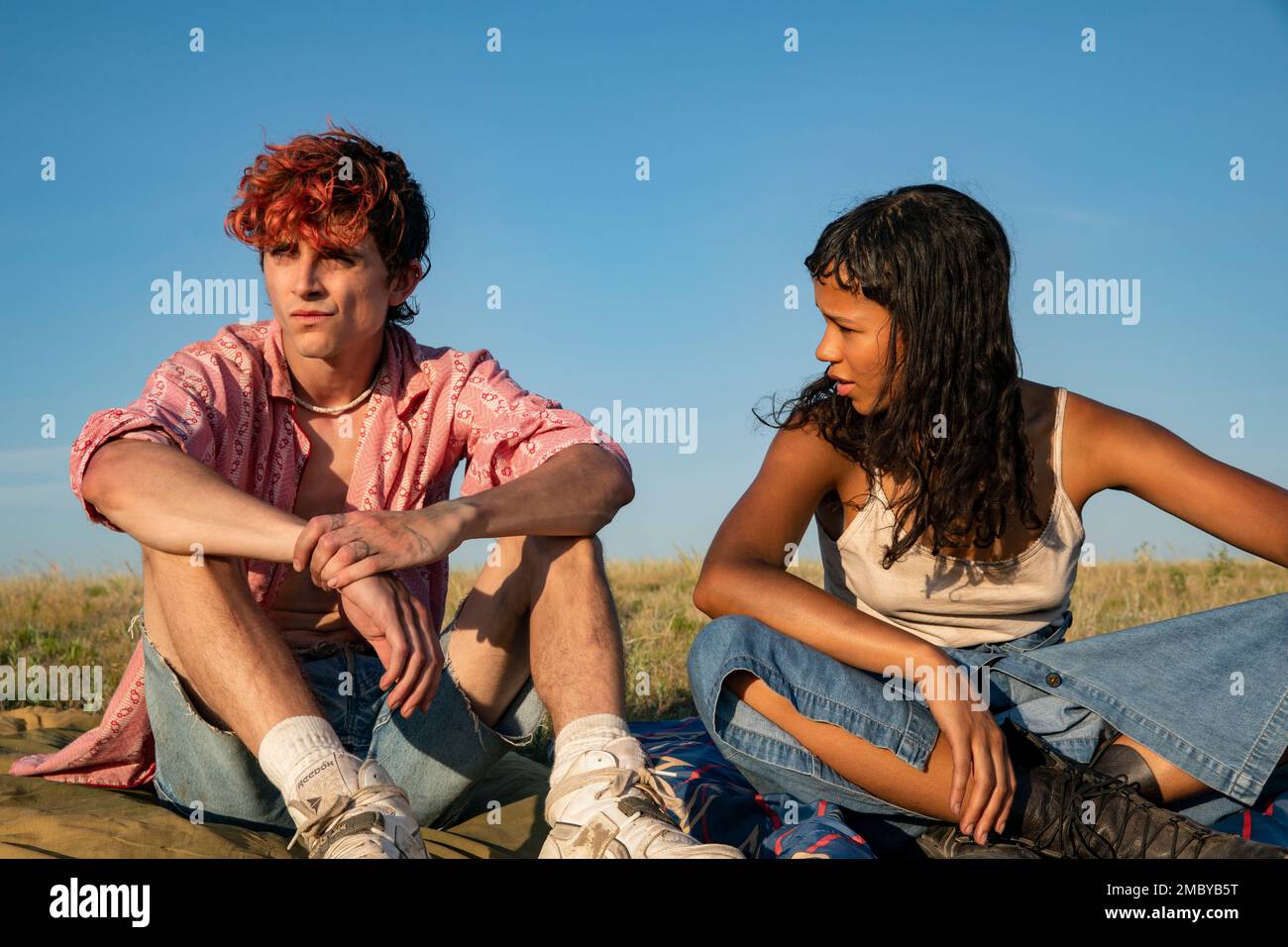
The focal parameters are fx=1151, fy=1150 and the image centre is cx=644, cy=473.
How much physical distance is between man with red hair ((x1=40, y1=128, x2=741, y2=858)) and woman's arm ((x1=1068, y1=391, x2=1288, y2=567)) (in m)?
1.54

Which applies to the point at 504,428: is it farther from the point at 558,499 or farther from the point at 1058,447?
the point at 1058,447

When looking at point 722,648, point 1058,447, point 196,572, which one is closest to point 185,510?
point 196,572

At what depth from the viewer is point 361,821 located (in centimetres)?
257

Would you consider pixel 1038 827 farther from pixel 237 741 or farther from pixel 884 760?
pixel 237 741

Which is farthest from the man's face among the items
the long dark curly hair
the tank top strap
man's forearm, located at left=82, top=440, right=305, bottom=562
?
the tank top strap

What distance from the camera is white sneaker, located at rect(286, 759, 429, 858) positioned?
2.50 metres

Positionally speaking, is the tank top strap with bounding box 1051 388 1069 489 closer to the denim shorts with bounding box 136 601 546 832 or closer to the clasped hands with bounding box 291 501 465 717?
the denim shorts with bounding box 136 601 546 832

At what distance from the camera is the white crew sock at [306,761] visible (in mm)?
2674

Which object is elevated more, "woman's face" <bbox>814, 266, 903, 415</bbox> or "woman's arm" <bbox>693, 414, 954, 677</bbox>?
"woman's face" <bbox>814, 266, 903, 415</bbox>

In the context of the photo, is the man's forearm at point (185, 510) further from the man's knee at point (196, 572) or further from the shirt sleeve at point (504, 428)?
the shirt sleeve at point (504, 428)

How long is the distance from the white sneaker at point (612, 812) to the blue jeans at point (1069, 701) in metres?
0.42

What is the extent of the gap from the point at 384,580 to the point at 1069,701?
205cm
